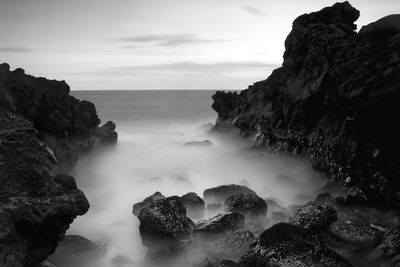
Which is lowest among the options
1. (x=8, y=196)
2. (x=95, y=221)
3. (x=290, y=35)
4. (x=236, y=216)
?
(x=95, y=221)

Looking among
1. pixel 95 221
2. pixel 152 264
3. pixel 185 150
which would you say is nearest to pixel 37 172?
pixel 152 264

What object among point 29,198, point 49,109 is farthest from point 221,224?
point 49,109

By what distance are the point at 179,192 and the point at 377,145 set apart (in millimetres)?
10997

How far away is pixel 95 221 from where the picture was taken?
17.1 metres

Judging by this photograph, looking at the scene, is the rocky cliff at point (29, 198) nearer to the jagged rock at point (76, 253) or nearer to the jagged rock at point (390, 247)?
the jagged rock at point (76, 253)

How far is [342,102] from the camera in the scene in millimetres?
18797

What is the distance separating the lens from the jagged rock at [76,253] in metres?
12.6

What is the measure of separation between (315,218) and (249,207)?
10.6 feet

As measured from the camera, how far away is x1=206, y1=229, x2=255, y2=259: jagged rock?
12.0m

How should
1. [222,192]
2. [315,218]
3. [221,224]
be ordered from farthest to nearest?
[222,192] < [221,224] < [315,218]

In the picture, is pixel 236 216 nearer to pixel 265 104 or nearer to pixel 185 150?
pixel 265 104

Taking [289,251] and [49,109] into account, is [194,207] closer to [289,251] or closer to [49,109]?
[289,251]

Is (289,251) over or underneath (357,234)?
over

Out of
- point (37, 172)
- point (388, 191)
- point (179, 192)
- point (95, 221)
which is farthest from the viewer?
point (179, 192)
